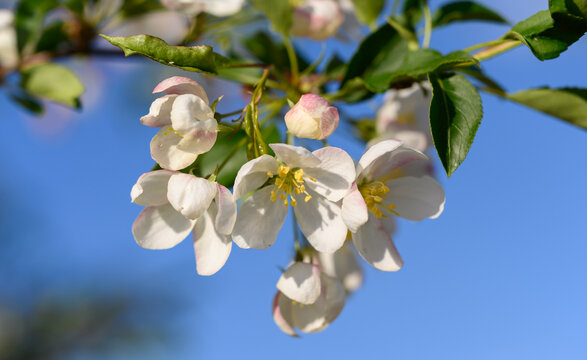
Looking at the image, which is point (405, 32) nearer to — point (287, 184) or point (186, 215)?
point (287, 184)

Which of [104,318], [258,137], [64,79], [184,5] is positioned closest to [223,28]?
[184,5]

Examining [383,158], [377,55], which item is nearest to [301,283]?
[383,158]

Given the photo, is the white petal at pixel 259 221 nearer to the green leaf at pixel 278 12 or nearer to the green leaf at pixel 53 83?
the green leaf at pixel 278 12

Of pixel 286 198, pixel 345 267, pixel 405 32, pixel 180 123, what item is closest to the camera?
pixel 180 123

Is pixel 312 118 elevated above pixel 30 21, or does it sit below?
above

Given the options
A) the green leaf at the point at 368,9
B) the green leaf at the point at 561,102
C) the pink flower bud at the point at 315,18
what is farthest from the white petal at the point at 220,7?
the green leaf at the point at 561,102

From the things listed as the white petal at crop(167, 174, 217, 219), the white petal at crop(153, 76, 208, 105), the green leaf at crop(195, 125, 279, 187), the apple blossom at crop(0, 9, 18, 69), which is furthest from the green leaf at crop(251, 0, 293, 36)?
the apple blossom at crop(0, 9, 18, 69)
